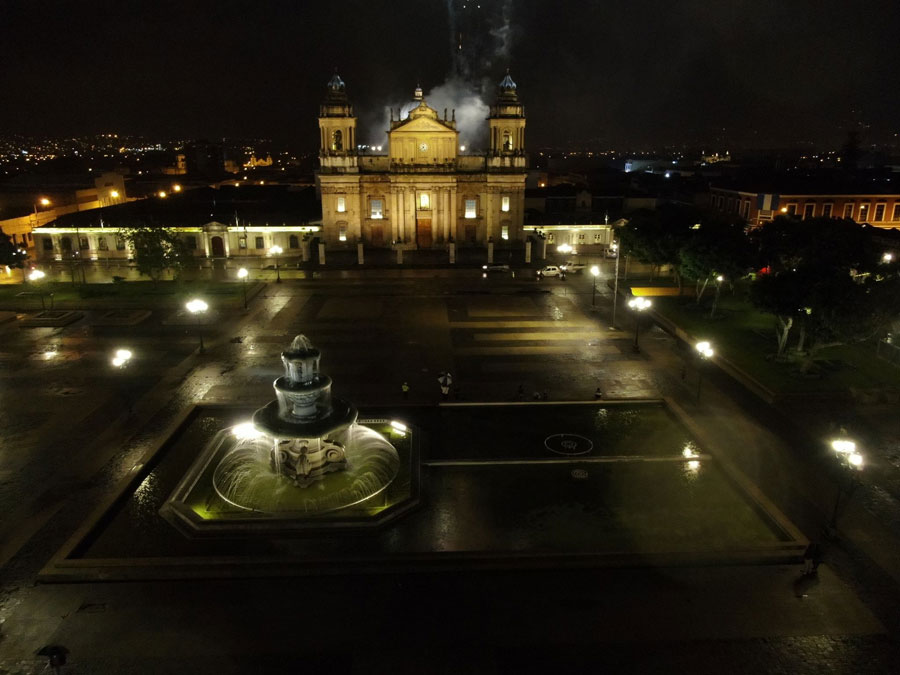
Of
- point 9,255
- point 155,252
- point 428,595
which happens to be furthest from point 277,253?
point 428,595

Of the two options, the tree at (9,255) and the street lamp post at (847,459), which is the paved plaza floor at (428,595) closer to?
the street lamp post at (847,459)

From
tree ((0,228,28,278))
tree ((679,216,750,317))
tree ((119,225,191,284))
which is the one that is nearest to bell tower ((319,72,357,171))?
tree ((119,225,191,284))

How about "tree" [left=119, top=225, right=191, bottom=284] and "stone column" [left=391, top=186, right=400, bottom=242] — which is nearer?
"tree" [left=119, top=225, right=191, bottom=284]

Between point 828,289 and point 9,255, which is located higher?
point 828,289

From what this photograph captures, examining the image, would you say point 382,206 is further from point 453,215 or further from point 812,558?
point 812,558

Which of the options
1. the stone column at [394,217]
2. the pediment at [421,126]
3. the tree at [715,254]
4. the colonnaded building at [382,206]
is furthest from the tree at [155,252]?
the tree at [715,254]

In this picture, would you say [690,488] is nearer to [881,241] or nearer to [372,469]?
[372,469]

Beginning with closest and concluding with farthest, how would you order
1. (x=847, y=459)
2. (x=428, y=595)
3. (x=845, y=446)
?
(x=428, y=595) → (x=845, y=446) → (x=847, y=459)

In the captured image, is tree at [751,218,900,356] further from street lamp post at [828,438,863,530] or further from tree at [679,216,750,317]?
street lamp post at [828,438,863,530]
